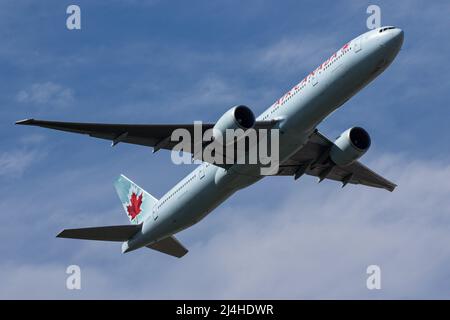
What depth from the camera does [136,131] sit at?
44.0 meters

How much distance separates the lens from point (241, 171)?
44.6m

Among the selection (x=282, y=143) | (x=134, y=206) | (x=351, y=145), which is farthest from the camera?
(x=134, y=206)

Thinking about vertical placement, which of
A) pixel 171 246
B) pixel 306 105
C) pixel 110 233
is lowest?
pixel 171 246

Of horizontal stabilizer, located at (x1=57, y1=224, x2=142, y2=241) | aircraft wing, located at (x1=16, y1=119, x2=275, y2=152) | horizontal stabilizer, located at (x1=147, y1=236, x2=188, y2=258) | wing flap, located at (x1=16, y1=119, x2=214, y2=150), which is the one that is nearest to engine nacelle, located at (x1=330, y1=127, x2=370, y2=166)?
aircraft wing, located at (x1=16, y1=119, x2=275, y2=152)

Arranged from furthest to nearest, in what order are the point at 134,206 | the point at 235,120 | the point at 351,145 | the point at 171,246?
the point at 134,206 < the point at 171,246 < the point at 351,145 < the point at 235,120

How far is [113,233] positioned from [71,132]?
34.7ft

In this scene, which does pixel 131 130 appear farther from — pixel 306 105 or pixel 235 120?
pixel 306 105

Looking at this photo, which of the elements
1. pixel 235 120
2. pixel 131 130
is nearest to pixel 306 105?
pixel 235 120

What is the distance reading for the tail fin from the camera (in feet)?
177

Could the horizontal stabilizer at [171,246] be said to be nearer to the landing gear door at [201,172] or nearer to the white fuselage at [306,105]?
the white fuselage at [306,105]

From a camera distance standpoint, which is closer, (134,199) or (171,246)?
(171,246)

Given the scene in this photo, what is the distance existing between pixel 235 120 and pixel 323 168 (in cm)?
1061

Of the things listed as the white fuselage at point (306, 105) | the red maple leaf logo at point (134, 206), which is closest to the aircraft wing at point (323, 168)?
the white fuselage at point (306, 105)

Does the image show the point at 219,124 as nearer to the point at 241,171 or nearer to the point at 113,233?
the point at 241,171
